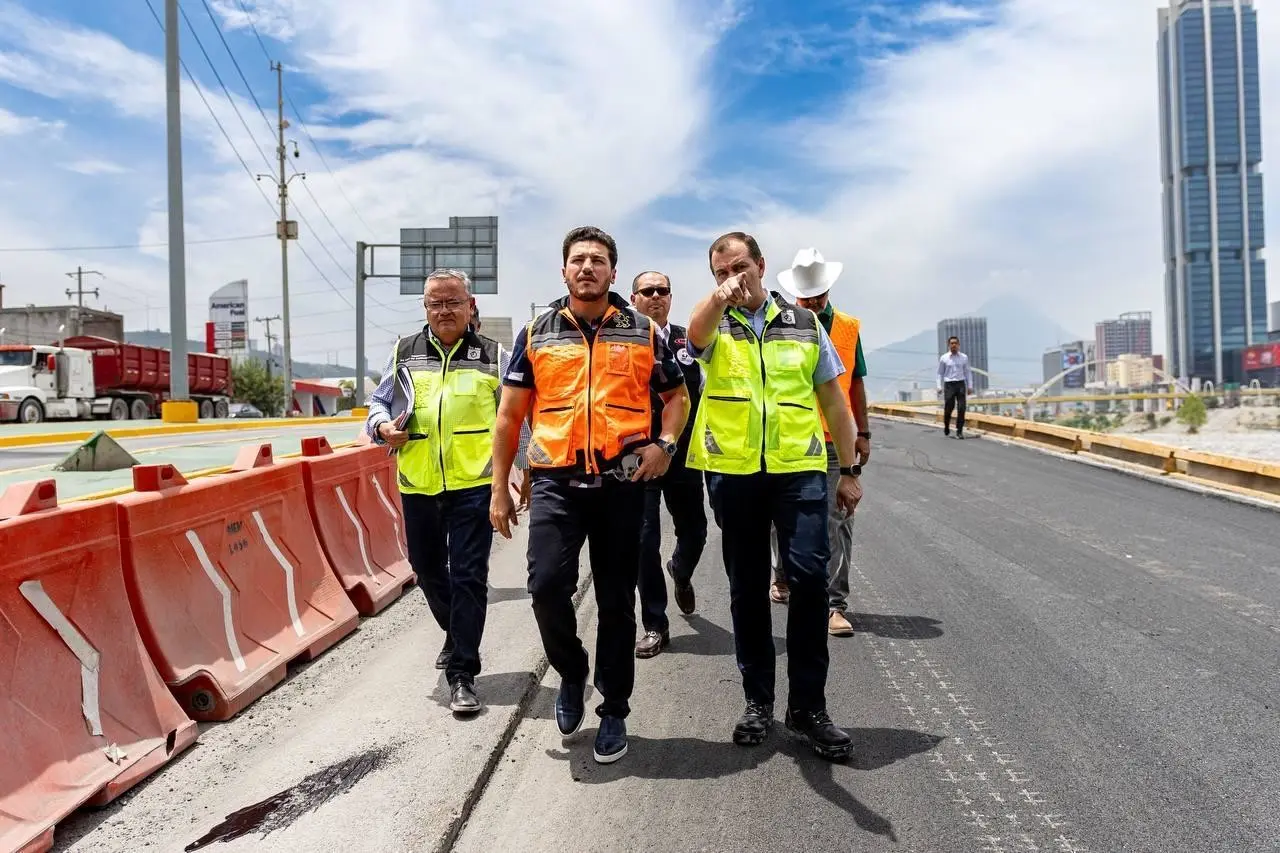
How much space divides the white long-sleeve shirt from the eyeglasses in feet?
48.9

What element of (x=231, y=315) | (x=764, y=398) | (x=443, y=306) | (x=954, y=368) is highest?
(x=231, y=315)

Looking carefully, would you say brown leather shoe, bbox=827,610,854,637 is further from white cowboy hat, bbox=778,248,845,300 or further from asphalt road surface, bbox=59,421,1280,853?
white cowboy hat, bbox=778,248,845,300

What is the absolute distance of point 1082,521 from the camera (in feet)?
28.8

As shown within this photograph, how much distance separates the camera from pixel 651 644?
502 centimetres

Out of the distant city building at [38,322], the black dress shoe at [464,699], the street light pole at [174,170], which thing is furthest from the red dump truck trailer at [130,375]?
the black dress shoe at [464,699]

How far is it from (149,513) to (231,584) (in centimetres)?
70

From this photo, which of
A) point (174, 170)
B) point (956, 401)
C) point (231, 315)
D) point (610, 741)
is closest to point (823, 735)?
point (610, 741)

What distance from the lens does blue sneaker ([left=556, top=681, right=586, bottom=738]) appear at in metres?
3.75

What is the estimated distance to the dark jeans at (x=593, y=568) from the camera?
3600 mm

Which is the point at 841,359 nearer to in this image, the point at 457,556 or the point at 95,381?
the point at 457,556

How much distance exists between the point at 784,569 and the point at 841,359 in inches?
52.2

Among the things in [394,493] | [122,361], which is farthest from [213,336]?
[394,493]

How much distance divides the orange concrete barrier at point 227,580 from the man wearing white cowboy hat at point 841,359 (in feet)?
8.22

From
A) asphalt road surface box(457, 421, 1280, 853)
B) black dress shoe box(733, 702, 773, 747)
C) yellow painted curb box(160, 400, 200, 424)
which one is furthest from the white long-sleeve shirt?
yellow painted curb box(160, 400, 200, 424)
